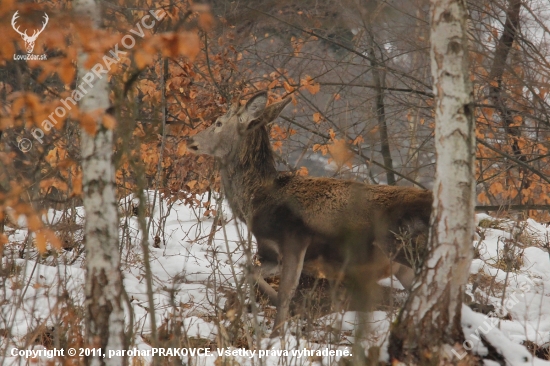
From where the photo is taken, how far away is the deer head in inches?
294

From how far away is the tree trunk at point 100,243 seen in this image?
3.90m

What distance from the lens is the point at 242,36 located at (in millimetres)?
9836

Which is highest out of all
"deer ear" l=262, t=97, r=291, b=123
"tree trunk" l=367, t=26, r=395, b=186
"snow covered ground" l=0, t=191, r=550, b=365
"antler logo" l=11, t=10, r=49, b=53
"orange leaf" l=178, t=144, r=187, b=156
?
"tree trunk" l=367, t=26, r=395, b=186

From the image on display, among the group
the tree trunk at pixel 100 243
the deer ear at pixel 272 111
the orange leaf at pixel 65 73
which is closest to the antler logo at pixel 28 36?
the tree trunk at pixel 100 243

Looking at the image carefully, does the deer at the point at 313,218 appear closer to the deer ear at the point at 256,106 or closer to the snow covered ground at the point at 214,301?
the deer ear at the point at 256,106

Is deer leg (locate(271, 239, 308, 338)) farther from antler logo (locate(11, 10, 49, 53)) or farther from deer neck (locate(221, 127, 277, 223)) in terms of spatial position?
antler logo (locate(11, 10, 49, 53))

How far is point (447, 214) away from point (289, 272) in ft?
8.74

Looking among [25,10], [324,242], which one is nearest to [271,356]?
[324,242]

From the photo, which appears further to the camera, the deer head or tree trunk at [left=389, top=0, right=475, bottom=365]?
the deer head

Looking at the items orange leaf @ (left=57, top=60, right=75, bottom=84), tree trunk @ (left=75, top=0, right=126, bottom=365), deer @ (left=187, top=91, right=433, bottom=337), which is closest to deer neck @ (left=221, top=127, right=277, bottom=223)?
deer @ (left=187, top=91, right=433, bottom=337)

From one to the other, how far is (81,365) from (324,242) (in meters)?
3.44

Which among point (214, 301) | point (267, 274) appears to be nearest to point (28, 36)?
point (214, 301)

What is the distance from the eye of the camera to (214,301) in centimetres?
609

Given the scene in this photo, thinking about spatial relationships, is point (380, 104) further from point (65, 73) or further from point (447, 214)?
point (65, 73)
